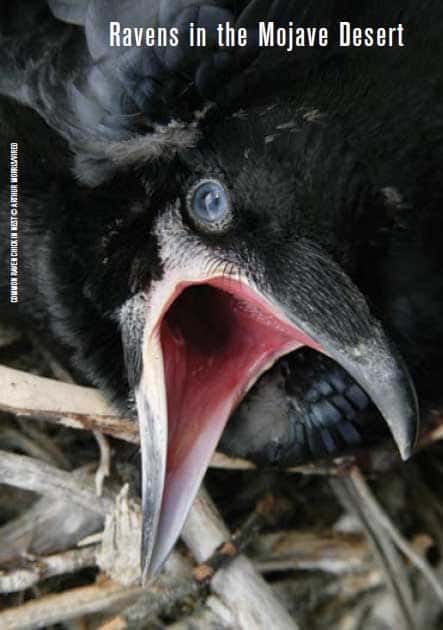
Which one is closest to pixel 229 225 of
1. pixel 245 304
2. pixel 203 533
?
pixel 245 304

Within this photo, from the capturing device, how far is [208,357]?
1.33 m

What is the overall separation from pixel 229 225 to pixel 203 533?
413 mm

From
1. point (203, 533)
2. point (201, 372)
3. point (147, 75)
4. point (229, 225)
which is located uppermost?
point (147, 75)

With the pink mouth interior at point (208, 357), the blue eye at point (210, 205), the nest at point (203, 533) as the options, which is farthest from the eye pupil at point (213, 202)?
the nest at point (203, 533)

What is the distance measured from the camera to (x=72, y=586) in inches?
52.0

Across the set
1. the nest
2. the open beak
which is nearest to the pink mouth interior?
the open beak

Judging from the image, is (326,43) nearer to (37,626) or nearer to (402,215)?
(402,215)

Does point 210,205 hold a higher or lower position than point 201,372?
higher

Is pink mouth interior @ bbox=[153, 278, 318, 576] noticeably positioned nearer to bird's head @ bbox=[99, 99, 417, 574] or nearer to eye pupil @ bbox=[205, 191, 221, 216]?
bird's head @ bbox=[99, 99, 417, 574]

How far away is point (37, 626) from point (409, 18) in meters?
0.82

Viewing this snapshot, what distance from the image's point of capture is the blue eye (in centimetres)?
114

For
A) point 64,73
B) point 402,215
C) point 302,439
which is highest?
point 64,73

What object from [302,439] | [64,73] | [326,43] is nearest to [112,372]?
[302,439]

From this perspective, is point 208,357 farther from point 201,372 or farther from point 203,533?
point 203,533
